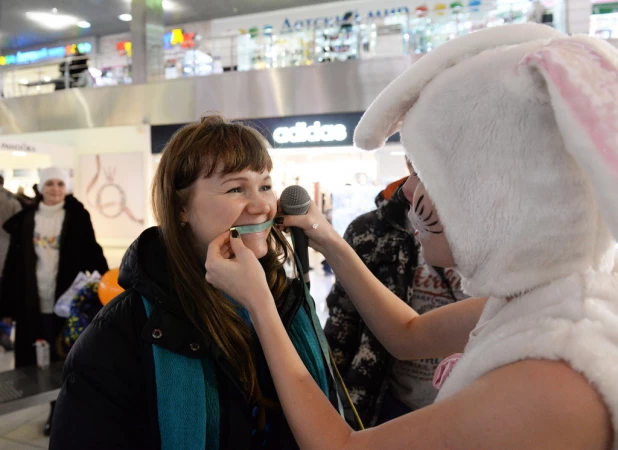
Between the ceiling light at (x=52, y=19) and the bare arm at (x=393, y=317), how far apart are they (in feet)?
45.8

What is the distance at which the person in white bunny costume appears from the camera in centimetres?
65

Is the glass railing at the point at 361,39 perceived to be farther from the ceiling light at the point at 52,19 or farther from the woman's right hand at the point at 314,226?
the woman's right hand at the point at 314,226

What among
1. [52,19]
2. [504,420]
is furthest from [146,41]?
[504,420]

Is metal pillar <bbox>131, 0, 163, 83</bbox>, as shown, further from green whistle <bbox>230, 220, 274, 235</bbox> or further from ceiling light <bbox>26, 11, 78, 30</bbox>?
green whistle <bbox>230, 220, 274, 235</bbox>

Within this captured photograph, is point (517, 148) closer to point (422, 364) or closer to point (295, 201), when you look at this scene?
point (295, 201)

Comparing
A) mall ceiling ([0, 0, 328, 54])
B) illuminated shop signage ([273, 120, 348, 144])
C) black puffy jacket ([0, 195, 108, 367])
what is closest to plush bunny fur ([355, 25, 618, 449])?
black puffy jacket ([0, 195, 108, 367])

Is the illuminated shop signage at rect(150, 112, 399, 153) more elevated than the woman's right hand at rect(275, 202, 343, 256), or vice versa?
the illuminated shop signage at rect(150, 112, 399, 153)

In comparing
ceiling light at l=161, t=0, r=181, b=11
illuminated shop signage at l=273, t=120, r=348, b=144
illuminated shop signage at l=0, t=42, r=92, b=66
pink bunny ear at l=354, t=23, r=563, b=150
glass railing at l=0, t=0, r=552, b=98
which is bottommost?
pink bunny ear at l=354, t=23, r=563, b=150

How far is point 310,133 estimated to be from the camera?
7.11m

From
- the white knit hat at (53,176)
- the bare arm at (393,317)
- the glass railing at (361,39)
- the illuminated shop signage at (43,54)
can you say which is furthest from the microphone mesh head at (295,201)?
the illuminated shop signage at (43,54)

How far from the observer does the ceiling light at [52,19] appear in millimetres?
12240

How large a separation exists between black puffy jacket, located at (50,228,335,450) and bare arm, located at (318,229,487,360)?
18.0 inches

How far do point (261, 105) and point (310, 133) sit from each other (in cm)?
109

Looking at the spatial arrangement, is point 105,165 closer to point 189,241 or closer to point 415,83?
point 189,241
